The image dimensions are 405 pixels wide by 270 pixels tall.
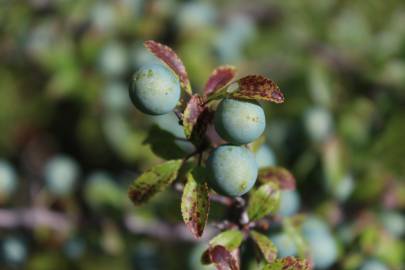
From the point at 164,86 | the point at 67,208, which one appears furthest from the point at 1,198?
the point at 164,86

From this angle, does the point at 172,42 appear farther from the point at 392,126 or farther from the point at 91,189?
the point at 392,126

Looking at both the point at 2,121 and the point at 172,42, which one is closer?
the point at 172,42

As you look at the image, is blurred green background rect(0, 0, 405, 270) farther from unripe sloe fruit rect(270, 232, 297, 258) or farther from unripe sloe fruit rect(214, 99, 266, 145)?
unripe sloe fruit rect(214, 99, 266, 145)

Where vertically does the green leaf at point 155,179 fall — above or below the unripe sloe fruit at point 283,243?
above

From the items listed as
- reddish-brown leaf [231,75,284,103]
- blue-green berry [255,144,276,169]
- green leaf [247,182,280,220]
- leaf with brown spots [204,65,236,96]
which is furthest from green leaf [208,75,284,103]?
blue-green berry [255,144,276,169]

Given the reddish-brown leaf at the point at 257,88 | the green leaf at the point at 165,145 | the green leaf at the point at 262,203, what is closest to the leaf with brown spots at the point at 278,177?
the green leaf at the point at 262,203

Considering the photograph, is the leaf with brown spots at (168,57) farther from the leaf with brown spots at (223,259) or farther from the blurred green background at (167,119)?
the blurred green background at (167,119)

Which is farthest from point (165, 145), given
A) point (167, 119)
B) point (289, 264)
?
point (167, 119)
